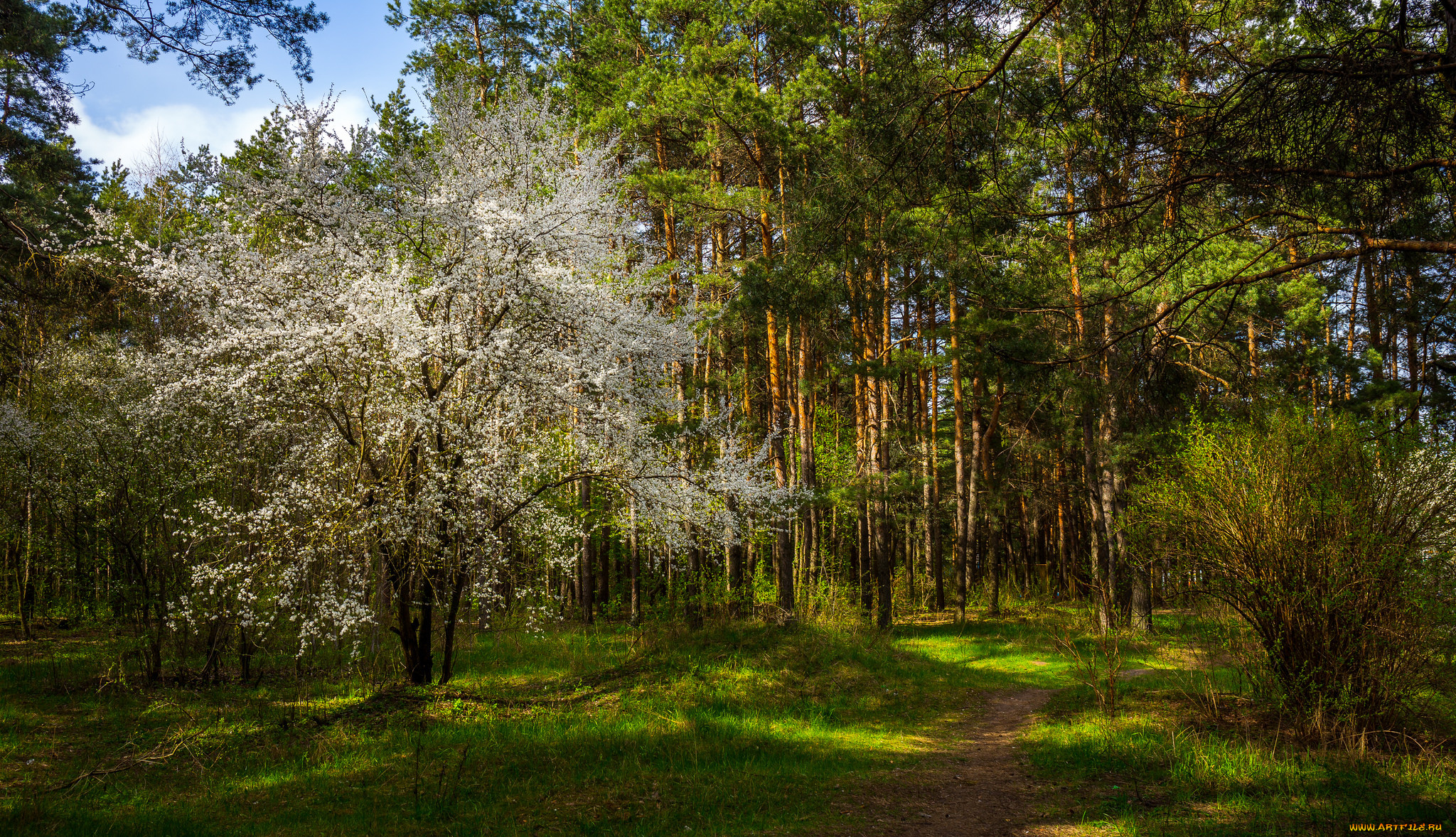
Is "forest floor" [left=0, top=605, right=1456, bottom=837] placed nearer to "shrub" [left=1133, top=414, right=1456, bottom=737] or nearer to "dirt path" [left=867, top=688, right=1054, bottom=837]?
"dirt path" [left=867, top=688, right=1054, bottom=837]

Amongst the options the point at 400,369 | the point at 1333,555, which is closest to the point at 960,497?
the point at 1333,555

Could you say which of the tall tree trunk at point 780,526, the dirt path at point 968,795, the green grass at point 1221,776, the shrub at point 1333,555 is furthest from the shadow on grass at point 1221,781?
the tall tree trunk at point 780,526

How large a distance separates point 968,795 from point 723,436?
915 centimetres

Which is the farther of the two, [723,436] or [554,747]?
[723,436]

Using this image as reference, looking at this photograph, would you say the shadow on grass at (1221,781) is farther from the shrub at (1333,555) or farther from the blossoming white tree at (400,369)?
the blossoming white tree at (400,369)

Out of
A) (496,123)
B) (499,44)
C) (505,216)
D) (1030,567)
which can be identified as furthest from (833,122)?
(1030,567)

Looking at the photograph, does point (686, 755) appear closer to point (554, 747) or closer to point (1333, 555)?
point (554, 747)

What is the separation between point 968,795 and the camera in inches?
227

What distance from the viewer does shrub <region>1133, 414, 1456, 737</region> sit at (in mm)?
5703

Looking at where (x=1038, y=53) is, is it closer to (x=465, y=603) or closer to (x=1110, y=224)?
(x=1110, y=224)

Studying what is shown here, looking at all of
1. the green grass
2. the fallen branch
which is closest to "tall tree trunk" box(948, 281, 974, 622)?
the green grass

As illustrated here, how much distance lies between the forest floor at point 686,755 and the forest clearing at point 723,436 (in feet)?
0.22

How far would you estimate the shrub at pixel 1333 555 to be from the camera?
5.70 m

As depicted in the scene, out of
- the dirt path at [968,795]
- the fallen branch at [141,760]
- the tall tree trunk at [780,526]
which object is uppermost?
the tall tree trunk at [780,526]
